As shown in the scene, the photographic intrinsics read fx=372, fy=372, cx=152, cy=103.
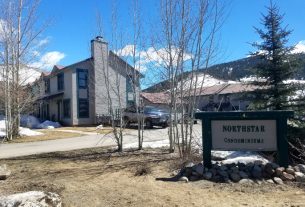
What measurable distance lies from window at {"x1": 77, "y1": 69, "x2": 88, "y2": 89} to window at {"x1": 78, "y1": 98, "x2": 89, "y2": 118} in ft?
4.28

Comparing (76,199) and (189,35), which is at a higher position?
(189,35)

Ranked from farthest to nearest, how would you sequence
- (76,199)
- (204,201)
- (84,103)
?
(84,103), (76,199), (204,201)

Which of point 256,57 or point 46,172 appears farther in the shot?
point 256,57

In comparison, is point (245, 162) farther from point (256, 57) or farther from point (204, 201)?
point (256, 57)

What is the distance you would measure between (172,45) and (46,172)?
485 cm

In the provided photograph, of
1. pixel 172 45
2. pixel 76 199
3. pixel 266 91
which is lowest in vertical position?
pixel 76 199

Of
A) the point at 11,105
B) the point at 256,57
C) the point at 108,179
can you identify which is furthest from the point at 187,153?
the point at 11,105

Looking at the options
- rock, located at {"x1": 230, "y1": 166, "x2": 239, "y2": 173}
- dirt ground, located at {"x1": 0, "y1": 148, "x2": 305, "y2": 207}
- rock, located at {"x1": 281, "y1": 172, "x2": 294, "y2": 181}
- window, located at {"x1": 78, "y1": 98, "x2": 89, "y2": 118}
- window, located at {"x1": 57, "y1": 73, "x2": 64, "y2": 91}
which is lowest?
dirt ground, located at {"x1": 0, "y1": 148, "x2": 305, "y2": 207}

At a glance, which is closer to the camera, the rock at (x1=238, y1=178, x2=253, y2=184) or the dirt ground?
the dirt ground

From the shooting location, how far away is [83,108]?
113 ft

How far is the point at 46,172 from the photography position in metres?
9.05

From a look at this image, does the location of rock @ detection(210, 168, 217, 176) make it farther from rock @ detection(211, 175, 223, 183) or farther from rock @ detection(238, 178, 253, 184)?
rock @ detection(238, 178, 253, 184)

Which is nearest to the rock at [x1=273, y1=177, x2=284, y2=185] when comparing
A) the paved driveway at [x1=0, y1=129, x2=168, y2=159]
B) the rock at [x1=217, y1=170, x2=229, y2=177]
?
the rock at [x1=217, y1=170, x2=229, y2=177]

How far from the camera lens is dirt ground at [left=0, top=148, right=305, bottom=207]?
239 inches
